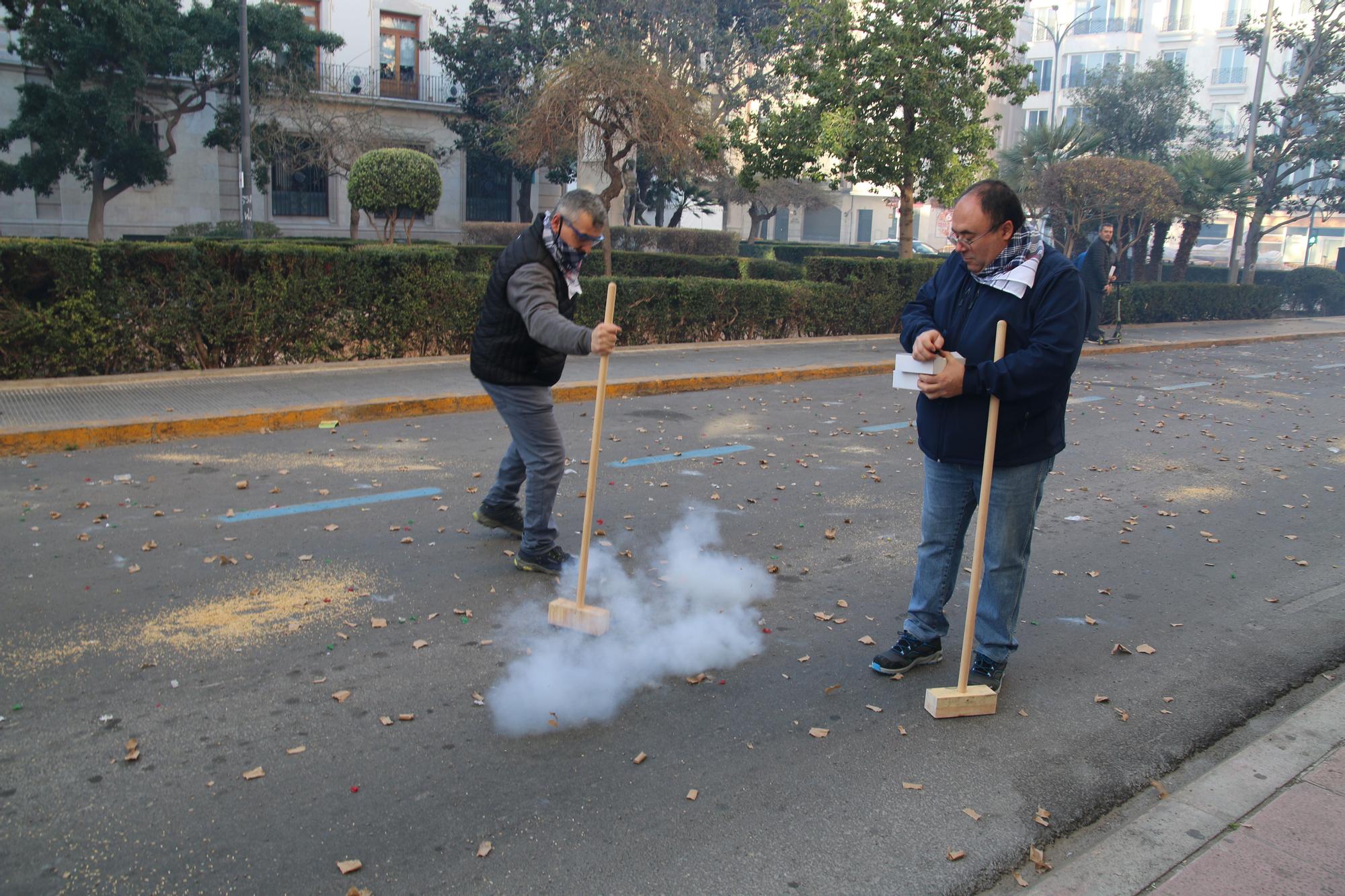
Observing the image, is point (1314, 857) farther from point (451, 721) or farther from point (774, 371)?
point (774, 371)

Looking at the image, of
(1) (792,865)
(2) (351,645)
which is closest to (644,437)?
(2) (351,645)

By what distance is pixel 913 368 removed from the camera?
3.82 m

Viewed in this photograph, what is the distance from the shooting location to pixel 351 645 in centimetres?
441

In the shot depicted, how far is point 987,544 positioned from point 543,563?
2.21 m

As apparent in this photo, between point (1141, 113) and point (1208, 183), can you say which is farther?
point (1141, 113)

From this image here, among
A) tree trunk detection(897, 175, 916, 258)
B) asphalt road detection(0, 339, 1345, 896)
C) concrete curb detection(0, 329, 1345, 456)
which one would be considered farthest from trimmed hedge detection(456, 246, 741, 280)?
asphalt road detection(0, 339, 1345, 896)

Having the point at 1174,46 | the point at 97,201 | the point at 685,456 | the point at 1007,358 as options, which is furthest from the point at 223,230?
the point at 1174,46

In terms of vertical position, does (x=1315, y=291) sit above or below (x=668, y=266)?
above

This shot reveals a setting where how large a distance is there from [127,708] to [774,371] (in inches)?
368

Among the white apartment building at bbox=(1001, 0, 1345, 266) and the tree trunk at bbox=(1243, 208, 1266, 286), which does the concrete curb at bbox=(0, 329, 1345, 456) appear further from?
the white apartment building at bbox=(1001, 0, 1345, 266)

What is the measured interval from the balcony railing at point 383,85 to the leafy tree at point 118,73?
416 centimetres

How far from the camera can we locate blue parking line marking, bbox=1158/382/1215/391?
43.5 ft

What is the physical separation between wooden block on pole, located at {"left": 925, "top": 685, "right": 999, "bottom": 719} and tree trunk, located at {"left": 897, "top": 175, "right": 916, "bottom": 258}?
15125 millimetres

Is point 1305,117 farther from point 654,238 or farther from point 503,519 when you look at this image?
point 503,519
